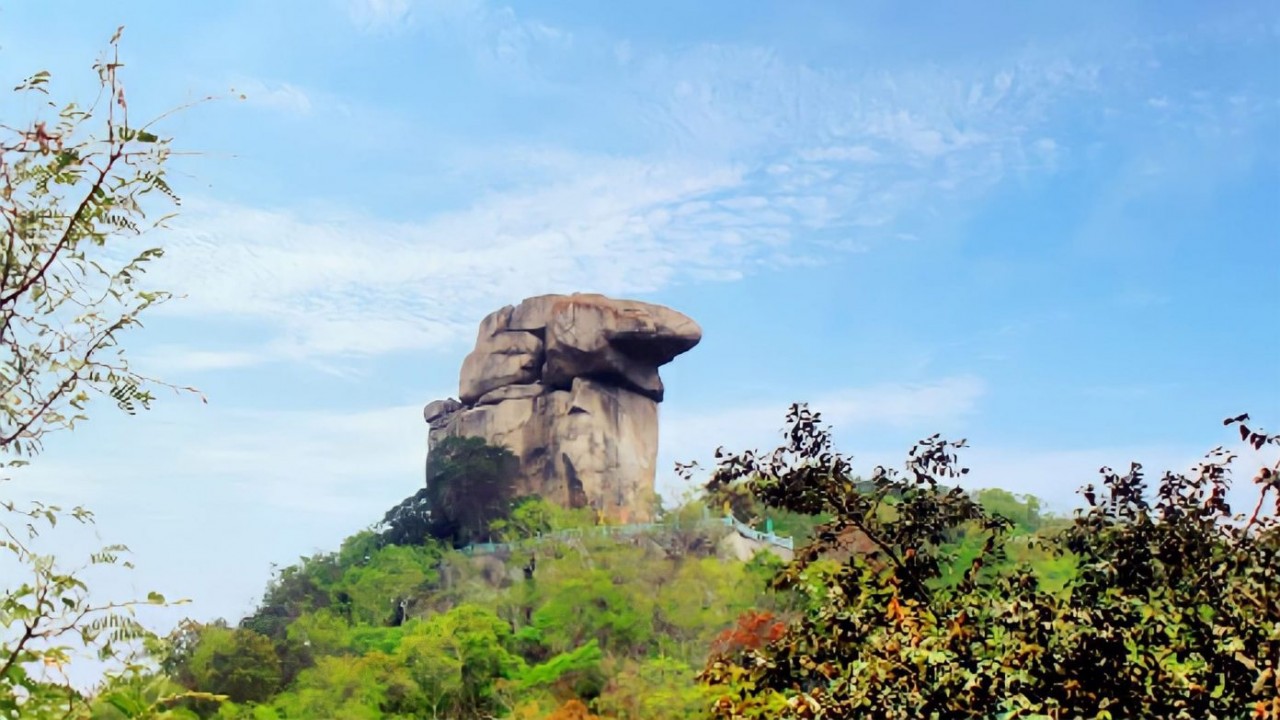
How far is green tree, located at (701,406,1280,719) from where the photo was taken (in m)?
4.07

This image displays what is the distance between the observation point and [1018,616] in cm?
417

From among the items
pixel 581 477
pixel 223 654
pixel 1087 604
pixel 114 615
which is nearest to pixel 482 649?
pixel 223 654

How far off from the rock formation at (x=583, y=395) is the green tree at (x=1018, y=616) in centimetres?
2315

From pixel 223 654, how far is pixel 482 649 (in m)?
4.31

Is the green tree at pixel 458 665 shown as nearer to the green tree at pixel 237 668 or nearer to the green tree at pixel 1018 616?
the green tree at pixel 237 668

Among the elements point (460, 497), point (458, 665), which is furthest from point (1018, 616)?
point (460, 497)

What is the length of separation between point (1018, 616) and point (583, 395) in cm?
2477

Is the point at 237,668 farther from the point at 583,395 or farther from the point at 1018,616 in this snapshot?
the point at 1018,616

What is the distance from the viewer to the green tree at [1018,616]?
13.4 feet

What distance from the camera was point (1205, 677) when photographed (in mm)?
4145

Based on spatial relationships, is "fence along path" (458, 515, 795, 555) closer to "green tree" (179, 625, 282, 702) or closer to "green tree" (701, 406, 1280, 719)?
"green tree" (179, 625, 282, 702)

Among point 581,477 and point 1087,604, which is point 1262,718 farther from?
point 581,477

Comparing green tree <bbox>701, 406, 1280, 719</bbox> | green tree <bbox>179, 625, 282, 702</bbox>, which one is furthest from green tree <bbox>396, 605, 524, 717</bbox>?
green tree <bbox>701, 406, 1280, 719</bbox>

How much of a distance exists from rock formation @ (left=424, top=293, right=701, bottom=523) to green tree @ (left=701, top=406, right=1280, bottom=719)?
75.9 ft
